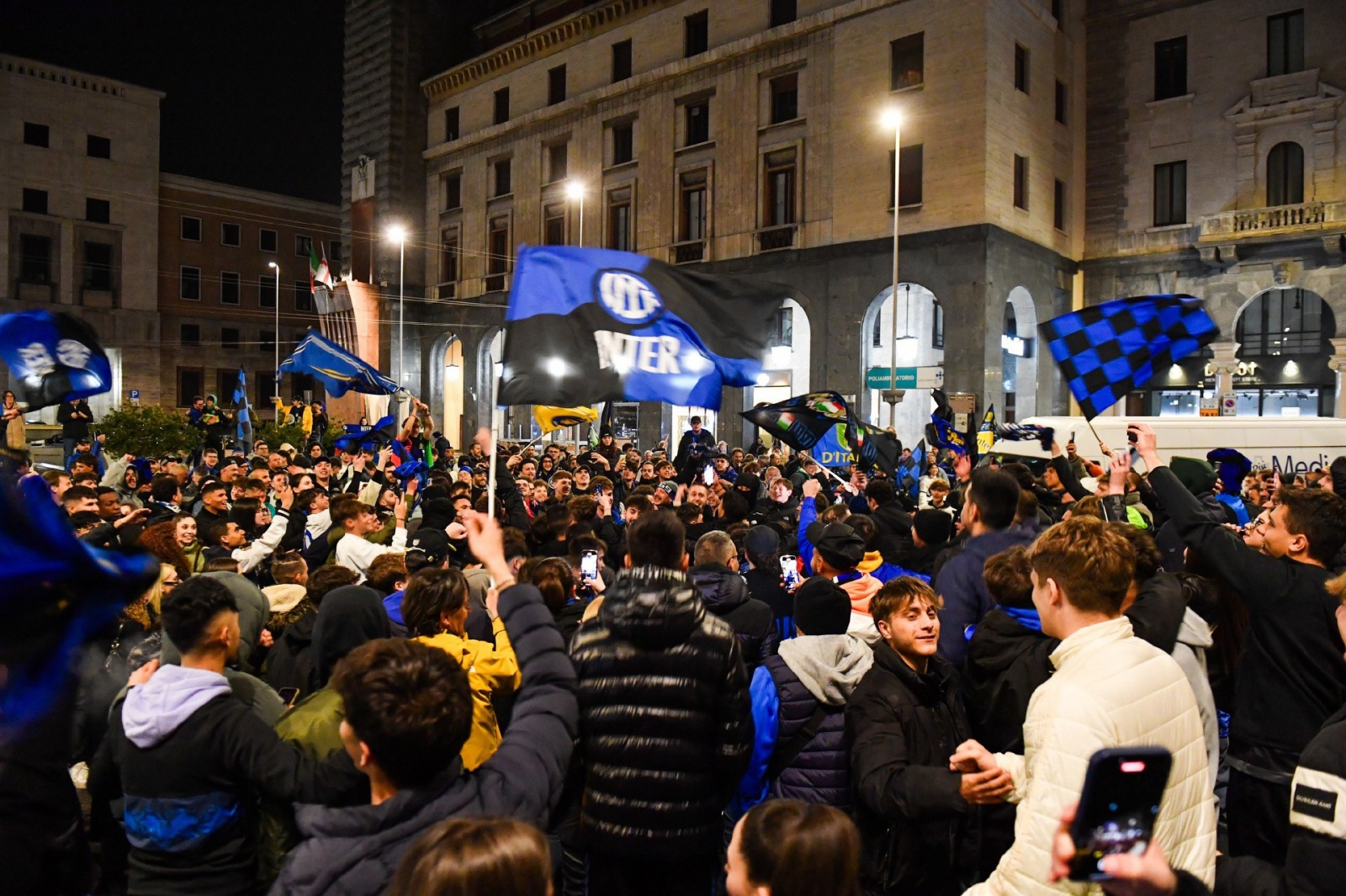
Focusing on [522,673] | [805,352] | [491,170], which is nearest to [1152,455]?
[522,673]

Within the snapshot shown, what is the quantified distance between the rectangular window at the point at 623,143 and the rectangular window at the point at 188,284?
32038 mm

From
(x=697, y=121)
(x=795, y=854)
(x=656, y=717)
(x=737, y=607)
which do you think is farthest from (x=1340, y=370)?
(x=795, y=854)

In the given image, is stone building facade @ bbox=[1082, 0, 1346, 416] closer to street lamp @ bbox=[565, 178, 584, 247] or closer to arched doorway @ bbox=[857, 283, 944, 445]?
arched doorway @ bbox=[857, 283, 944, 445]

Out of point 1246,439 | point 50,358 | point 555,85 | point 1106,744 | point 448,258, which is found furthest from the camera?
point 448,258

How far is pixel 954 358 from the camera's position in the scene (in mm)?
24969

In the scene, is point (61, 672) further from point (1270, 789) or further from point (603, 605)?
point (1270, 789)

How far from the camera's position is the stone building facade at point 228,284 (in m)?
52.1

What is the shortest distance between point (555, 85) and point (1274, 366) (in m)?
27.6

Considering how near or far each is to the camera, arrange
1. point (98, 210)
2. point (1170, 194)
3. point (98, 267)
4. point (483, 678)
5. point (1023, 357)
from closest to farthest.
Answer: point (483, 678), point (1170, 194), point (1023, 357), point (98, 267), point (98, 210)

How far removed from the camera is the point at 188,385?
5297 cm

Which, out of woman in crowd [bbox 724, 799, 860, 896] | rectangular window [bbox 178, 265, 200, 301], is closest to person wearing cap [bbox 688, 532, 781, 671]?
woman in crowd [bbox 724, 799, 860, 896]

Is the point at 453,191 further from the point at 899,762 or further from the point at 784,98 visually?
the point at 899,762

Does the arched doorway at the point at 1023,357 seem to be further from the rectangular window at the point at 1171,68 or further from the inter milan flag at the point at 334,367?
the inter milan flag at the point at 334,367

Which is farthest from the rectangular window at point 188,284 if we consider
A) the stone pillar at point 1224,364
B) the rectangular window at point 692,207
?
the stone pillar at point 1224,364
